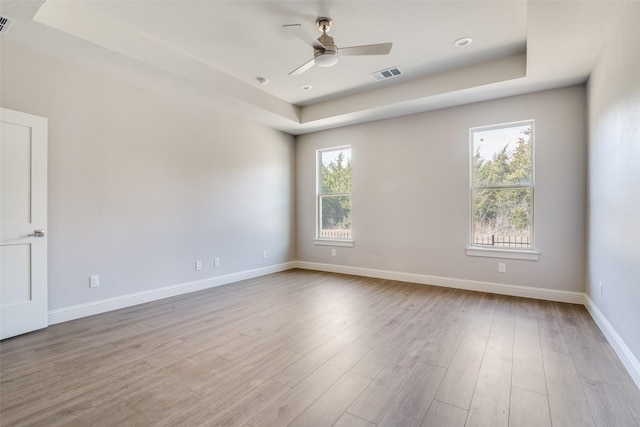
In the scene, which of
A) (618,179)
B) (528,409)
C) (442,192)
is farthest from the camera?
(442,192)

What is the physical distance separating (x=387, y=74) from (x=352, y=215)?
2508 millimetres

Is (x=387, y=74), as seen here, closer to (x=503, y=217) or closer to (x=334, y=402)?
(x=503, y=217)

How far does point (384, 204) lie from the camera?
5250 mm

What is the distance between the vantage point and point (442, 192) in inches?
184

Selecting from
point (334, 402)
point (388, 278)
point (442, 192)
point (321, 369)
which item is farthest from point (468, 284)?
point (334, 402)

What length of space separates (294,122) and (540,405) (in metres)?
4.84

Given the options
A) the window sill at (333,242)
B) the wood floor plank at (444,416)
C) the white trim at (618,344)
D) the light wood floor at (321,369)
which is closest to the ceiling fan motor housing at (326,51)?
the light wood floor at (321,369)

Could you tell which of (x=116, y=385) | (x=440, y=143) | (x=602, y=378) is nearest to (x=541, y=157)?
(x=440, y=143)

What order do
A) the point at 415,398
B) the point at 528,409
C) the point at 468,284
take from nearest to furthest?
the point at 528,409, the point at 415,398, the point at 468,284

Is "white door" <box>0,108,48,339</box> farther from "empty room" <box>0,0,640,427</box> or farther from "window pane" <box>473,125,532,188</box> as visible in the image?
"window pane" <box>473,125,532,188</box>

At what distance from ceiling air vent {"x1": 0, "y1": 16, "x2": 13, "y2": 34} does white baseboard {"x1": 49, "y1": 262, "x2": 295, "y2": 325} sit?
8.68 ft

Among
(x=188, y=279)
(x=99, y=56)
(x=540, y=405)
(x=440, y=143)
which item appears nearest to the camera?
(x=540, y=405)

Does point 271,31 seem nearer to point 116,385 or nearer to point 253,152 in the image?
point 253,152

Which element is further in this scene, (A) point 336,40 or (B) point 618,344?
(A) point 336,40
